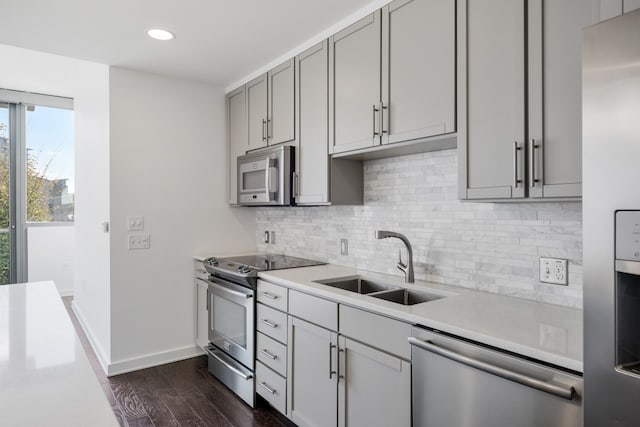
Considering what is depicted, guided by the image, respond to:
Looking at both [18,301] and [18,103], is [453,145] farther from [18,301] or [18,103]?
[18,103]

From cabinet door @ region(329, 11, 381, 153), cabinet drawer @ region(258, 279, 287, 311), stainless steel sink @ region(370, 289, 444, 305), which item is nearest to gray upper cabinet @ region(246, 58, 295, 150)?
cabinet door @ region(329, 11, 381, 153)

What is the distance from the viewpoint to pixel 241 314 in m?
2.72

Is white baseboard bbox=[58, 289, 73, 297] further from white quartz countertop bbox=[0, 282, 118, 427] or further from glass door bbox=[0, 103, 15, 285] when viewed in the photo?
white quartz countertop bbox=[0, 282, 118, 427]

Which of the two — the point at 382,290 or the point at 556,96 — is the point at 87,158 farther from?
the point at 556,96

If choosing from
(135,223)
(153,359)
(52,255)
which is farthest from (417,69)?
(52,255)

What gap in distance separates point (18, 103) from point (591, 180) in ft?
20.3

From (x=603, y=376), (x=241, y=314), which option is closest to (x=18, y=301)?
(x=241, y=314)

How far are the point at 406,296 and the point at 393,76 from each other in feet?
3.82

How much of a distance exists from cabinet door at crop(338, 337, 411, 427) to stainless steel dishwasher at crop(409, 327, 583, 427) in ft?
→ 0.24

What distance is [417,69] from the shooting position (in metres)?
1.96

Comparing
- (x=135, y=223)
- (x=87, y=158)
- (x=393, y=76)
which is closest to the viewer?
(x=393, y=76)

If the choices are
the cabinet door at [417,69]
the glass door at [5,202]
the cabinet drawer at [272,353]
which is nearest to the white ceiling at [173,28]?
the cabinet door at [417,69]

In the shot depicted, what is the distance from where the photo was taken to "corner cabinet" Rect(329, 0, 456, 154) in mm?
1847

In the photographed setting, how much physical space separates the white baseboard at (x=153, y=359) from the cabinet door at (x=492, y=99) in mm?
2729
